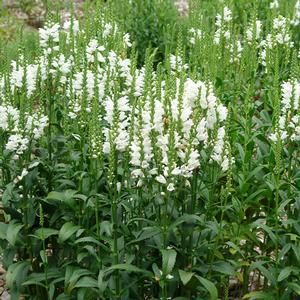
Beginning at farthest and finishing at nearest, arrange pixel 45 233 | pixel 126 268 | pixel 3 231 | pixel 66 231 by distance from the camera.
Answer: pixel 3 231 → pixel 45 233 → pixel 66 231 → pixel 126 268

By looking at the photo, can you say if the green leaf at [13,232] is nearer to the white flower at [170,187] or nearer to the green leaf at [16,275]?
the green leaf at [16,275]

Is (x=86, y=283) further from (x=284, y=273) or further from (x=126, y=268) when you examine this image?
(x=284, y=273)

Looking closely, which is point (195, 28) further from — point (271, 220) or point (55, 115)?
point (271, 220)

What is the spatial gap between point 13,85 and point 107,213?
3.60 ft

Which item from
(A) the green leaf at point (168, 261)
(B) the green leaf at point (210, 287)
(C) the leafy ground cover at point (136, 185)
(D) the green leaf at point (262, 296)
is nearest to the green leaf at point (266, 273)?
(C) the leafy ground cover at point (136, 185)

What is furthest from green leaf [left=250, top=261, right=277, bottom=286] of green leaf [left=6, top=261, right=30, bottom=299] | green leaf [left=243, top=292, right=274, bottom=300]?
green leaf [left=6, top=261, right=30, bottom=299]

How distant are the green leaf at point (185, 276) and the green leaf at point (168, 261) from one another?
0.34 feet

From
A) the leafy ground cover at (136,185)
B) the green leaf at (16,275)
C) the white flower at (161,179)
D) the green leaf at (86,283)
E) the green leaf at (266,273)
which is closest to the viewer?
the white flower at (161,179)

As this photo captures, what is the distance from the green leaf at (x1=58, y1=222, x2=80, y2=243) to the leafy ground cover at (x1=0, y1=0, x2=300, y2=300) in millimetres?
13

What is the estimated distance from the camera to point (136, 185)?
412cm

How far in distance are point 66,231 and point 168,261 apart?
0.68 meters

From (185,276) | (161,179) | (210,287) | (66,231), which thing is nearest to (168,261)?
(185,276)

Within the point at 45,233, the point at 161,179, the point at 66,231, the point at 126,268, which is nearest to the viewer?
the point at 161,179

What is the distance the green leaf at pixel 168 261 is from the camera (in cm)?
373
